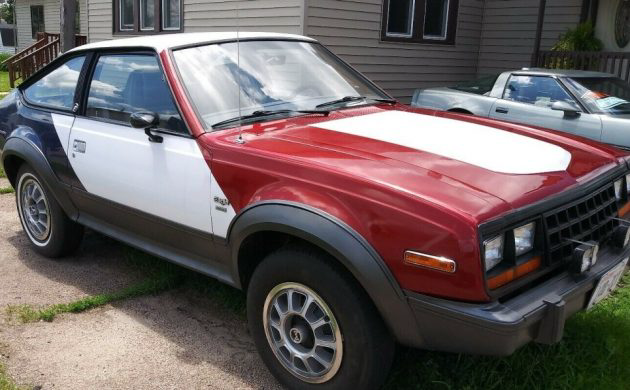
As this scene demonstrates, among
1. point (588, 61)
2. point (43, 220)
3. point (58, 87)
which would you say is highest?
point (588, 61)

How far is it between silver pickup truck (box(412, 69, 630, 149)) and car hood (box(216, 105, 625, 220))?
349cm

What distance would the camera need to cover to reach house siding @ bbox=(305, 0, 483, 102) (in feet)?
29.1

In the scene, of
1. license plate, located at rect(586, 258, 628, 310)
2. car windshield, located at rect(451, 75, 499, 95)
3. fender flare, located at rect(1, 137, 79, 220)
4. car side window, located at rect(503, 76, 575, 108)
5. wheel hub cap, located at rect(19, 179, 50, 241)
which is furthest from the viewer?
car windshield, located at rect(451, 75, 499, 95)

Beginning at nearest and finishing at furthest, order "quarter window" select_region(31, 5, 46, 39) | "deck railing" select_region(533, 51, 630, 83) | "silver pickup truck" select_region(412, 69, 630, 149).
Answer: "silver pickup truck" select_region(412, 69, 630, 149) → "deck railing" select_region(533, 51, 630, 83) → "quarter window" select_region(31, 5, 46, 39)

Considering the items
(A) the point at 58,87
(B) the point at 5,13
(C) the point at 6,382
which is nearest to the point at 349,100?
(A) the point at 58,87

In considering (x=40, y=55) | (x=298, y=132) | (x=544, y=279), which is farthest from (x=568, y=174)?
(x=40, y=55)

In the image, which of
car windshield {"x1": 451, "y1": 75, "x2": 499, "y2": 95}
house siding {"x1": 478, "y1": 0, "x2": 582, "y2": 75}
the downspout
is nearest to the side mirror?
car windshield {"x1": 451, "y1": 75, "x2": 499, "y2": 95}

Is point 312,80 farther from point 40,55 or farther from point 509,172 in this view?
point 40,55

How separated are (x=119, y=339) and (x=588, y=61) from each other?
8.98 metres

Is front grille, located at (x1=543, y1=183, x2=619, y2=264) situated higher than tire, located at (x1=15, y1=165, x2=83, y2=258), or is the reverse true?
front grille, located at (x1=543, y1=183, x2=619, y2=264)

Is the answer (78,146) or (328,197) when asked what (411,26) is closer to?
(78,146)

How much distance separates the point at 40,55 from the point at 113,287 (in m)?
16.0

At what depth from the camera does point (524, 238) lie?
237 cm

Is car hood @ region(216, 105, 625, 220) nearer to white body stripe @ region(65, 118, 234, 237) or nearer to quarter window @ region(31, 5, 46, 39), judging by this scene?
white body stripe @ region(65, 118, 234, 237)
